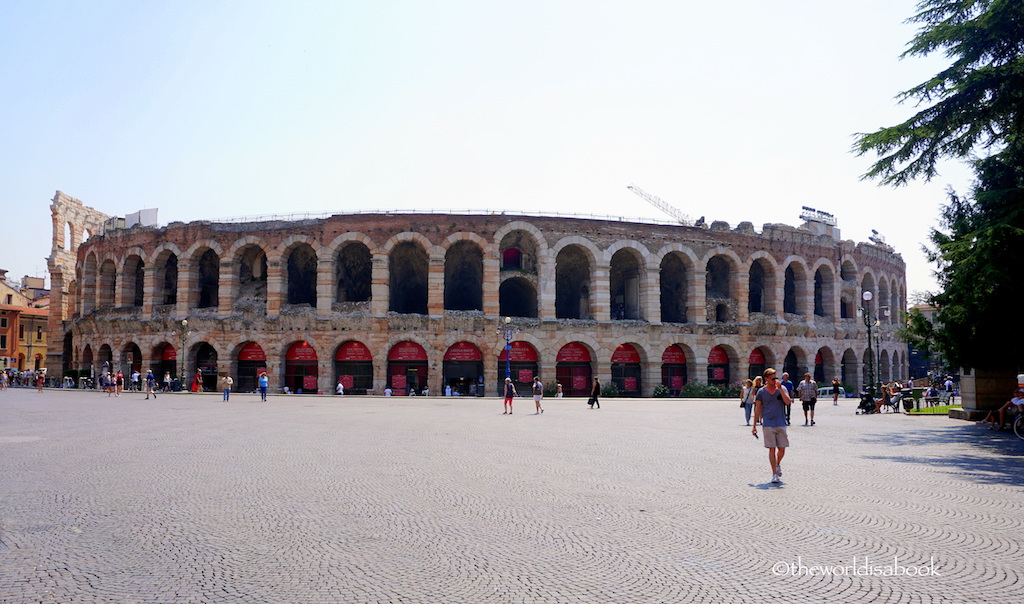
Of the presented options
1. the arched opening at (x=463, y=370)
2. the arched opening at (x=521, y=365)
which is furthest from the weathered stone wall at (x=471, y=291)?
the arched opening at (x=463, y=370)

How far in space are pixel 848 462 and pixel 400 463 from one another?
7764mm

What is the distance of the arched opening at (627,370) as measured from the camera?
133 ft

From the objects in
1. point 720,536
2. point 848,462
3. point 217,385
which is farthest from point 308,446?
point 217,385

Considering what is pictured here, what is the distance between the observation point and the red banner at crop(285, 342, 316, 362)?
129 ft

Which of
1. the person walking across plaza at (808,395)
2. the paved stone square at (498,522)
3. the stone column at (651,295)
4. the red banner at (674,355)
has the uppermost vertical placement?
the stone column at (651,295)

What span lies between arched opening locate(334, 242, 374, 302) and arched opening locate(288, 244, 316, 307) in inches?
87.5

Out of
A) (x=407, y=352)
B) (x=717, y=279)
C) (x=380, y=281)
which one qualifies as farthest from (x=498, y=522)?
(x=717, y=279)

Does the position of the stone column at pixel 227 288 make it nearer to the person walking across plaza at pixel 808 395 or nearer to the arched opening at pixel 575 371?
the arched opening at pixel 575 371

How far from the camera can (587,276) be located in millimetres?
44188

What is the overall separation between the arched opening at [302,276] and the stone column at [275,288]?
309 centimetres

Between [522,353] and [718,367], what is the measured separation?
13202 millimetres

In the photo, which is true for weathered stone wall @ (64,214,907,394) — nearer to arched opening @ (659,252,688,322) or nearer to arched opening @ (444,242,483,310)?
arched opening @ (444,242,483,310)

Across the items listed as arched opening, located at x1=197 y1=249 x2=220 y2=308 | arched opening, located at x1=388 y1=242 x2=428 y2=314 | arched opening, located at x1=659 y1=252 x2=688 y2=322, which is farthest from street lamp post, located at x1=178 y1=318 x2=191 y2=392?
arched opening, located at x1=659 y1=252 x2=688 y2=322

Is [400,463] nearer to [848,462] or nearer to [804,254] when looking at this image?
[848,462]
